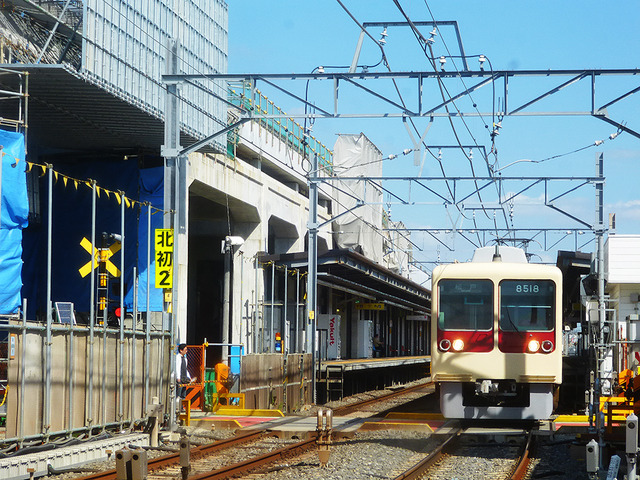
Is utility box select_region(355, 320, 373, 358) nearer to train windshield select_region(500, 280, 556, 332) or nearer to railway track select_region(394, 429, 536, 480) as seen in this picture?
railway track select_region(394, 429, 536, 480)

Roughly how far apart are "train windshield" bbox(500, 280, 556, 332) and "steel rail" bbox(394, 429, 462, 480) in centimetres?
196

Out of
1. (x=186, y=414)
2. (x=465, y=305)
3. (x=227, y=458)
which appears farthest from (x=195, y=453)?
(x=465, y=305)

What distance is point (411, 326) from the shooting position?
63.5 metres

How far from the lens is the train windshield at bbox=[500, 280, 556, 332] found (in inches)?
616

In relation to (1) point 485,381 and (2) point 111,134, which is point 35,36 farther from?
(1) point 485,381

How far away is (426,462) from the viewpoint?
1241 cm

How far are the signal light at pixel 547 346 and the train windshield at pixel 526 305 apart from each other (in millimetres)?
225

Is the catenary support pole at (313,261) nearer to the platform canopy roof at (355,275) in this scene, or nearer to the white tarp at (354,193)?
the platform canopy roof at (355,275)

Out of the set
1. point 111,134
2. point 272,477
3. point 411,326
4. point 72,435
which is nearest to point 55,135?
point 111,134

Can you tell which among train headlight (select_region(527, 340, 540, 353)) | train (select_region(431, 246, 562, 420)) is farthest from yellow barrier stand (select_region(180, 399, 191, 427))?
train headlight (select_region(527, 340, 540, 353))

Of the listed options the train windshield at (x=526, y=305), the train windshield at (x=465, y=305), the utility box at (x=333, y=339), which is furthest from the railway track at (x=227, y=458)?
the utility box at (x=333, y=339)

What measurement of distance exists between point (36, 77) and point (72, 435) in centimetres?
833

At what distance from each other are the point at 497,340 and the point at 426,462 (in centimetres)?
375

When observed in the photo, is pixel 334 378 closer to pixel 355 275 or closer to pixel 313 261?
pixel 313 261
